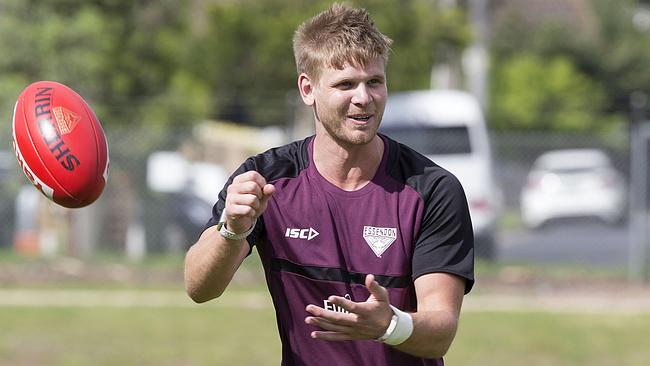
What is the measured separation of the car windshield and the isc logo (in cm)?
1245

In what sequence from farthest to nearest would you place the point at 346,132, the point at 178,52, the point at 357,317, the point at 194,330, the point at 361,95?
the point at 178,52, the point at 194,330, the point at 346,132, the point at 361,95, the point at 357,317

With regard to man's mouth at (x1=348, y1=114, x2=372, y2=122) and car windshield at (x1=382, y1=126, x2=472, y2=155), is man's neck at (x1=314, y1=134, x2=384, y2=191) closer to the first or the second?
man's mouth at (x1=348, y1=114, x2=372, y2=122)

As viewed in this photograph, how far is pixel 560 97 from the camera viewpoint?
34.1 meters

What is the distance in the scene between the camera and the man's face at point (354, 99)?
4.28 meters

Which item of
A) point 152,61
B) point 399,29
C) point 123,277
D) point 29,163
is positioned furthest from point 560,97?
point 29,163

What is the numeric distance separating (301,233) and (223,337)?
706cm

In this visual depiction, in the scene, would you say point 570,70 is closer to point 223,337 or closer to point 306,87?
Result: point 223,337

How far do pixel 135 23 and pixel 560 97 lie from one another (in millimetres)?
16643

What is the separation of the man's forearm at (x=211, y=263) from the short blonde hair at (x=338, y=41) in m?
0.72

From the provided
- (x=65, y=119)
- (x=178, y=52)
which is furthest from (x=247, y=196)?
(x=178, y=52)

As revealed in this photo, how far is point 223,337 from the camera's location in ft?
37.5

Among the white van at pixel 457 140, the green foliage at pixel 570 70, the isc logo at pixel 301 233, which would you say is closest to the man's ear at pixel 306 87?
the isc logo at pixel 301 233

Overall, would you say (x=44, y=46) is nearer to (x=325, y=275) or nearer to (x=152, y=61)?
(x=152, y=61)

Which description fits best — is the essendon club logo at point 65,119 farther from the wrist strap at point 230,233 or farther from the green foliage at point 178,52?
the green foliage at point 178,52
